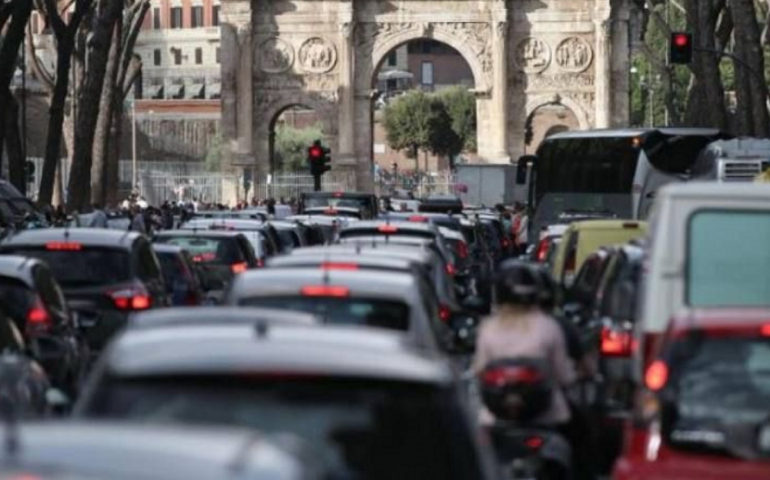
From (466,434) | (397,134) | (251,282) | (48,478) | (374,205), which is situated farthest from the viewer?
(397,134)

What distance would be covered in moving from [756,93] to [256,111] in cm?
4689

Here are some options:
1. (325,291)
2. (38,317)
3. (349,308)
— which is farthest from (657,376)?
(38,317)

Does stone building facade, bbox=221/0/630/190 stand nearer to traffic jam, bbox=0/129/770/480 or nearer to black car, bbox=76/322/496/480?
traffic jam, bbox=0/129/770/480

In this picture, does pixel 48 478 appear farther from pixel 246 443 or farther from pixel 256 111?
pixel 256 111

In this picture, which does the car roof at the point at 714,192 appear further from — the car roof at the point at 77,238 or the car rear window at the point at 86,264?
the car roof at the point at 77,238

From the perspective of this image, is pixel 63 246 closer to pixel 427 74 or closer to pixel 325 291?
pixel 325 291

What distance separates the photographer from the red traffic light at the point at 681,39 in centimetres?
4812

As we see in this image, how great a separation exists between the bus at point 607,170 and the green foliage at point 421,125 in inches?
3961

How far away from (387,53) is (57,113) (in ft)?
143

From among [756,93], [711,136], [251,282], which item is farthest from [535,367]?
[756,93]

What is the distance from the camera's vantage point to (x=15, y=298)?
18.4 meters

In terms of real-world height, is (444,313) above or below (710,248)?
below

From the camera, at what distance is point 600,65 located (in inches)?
3814

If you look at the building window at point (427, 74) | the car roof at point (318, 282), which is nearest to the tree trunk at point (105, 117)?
the car roof at point (318, 282)
